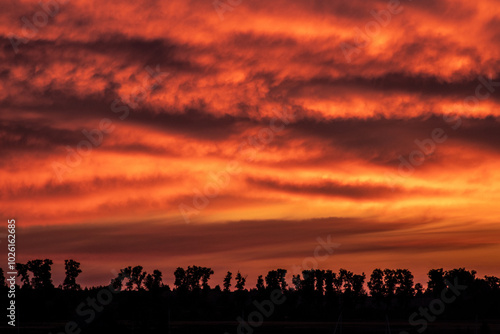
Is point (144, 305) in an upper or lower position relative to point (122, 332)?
upper

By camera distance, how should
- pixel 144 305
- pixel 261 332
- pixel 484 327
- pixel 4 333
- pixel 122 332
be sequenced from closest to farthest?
1. pixel 122 332
2. pixel 484 327
3. pixel 4 333
4. pixel 261 332
5. pixel 144 305

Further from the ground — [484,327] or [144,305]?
[144,305]

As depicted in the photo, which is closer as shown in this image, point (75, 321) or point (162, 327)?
point (75, 321)

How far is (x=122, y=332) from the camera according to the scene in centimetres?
9644

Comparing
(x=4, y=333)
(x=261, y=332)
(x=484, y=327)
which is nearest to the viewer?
(x=484, y=327)

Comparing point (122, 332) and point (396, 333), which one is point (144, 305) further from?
point (122, 332)

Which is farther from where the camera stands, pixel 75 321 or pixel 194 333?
pixel 194 333

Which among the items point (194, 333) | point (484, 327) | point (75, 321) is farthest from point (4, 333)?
point (484, 327)

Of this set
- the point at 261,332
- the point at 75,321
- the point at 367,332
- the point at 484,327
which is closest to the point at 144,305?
the point at 261,332

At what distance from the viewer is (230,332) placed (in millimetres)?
163875

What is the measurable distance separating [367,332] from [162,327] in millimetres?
74180

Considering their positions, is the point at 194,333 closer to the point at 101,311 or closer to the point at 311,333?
the point at 311,333

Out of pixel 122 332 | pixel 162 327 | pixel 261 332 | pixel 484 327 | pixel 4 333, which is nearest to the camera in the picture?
pixel 122 332

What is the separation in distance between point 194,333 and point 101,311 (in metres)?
56.1
